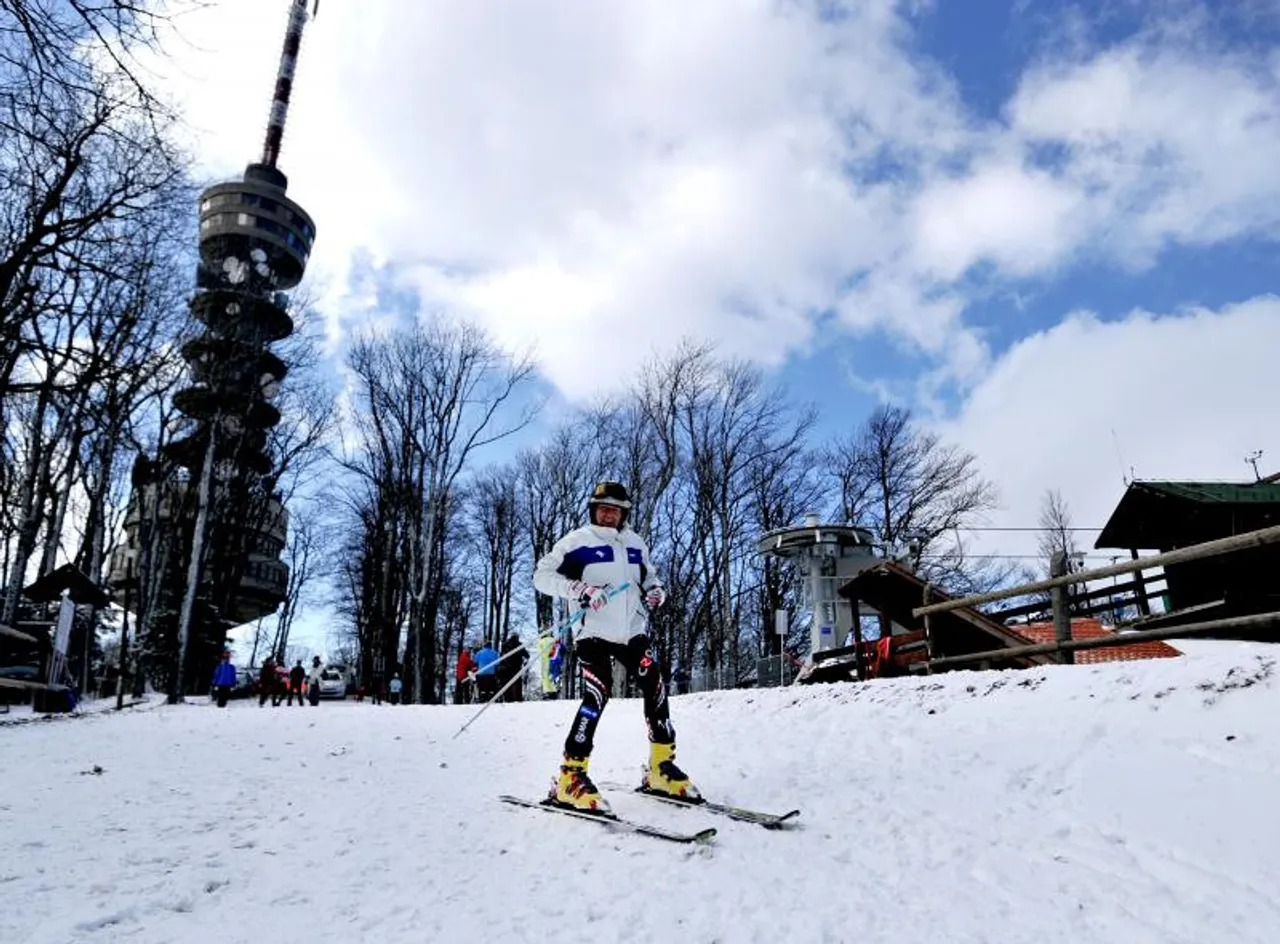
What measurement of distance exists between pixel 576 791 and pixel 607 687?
0.73 meters

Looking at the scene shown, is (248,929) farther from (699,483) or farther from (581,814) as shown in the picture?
(699,483)

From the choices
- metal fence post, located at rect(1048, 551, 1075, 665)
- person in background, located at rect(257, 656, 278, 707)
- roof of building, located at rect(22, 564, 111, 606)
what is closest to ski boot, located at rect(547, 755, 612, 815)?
metal fence post, located at rect(1048, 551, 1075, 665)

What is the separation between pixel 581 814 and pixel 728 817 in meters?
0.92

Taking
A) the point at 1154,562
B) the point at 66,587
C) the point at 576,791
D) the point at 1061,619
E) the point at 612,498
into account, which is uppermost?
the point at 66,587

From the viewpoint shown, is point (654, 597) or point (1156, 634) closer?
point (654, 597)

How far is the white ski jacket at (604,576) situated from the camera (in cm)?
581

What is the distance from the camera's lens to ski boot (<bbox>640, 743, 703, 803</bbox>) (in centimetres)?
538

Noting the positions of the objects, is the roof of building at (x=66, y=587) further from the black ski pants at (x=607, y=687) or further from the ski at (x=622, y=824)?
the black ski pants at (x=607, y=687)

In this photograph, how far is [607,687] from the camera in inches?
220

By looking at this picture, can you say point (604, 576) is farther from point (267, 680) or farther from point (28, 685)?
point (267, 680)

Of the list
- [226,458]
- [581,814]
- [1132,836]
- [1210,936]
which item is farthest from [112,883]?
[226,458]

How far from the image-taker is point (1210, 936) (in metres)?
3.13

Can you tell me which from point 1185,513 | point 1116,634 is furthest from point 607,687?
point 1185,513

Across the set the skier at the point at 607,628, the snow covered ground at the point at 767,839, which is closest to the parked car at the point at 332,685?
the snow covered ground at the point at 767,839
